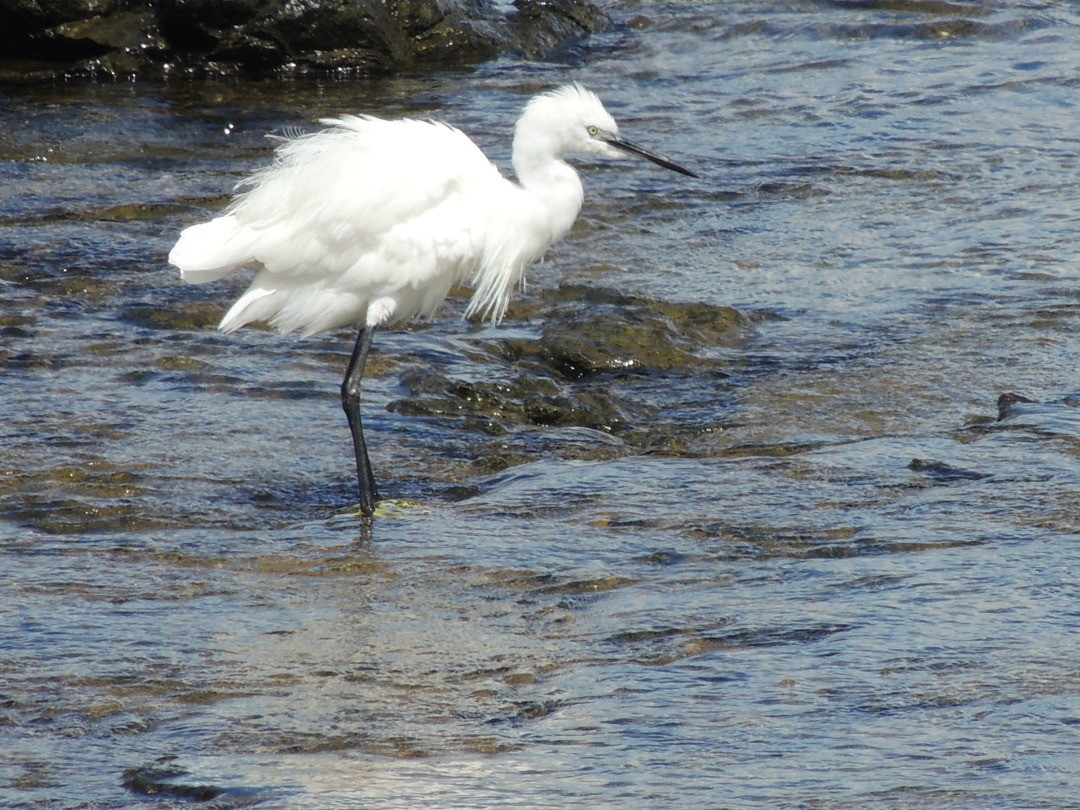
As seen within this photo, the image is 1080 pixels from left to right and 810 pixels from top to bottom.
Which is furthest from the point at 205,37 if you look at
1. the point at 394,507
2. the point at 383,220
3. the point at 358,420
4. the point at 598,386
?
the point at 394,507

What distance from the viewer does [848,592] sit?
165 inches

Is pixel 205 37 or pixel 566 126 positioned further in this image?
pixel 205 37

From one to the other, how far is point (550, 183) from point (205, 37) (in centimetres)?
624

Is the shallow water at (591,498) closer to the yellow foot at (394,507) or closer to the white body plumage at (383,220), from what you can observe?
the yellow foot at (394,507)

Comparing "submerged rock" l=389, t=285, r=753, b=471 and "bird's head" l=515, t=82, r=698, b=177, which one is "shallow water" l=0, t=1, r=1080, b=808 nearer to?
"submerged rock" l=389, t=285, r=753, b=471

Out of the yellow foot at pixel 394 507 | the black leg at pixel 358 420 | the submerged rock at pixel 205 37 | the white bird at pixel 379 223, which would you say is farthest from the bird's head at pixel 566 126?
the submerged rock at pixel 205 37

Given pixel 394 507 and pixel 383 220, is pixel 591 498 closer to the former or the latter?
pixel 394 507

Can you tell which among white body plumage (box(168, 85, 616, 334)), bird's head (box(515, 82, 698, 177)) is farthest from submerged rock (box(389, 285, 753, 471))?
bird's head (box(515, 82, 698, 177))

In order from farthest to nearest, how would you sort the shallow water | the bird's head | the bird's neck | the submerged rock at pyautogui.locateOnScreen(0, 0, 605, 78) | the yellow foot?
the submerged rock at pyautogui.locateOnScreen(0, 0, 605, 78) → the bird's neck → the bird's head → the yellow foot → the shallow water

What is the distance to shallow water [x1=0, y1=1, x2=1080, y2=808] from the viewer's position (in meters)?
3.35

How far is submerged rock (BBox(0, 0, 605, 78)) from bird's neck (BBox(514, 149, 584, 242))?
6008mm

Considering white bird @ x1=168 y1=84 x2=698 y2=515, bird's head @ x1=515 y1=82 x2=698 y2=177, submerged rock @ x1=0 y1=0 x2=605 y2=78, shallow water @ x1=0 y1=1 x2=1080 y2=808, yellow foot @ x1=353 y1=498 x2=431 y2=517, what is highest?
submerged rock @ x1=0 y1=0 x2=605 y2=78

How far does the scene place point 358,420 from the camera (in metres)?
5.44

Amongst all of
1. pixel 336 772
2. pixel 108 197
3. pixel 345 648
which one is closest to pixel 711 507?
pixel 345 648
